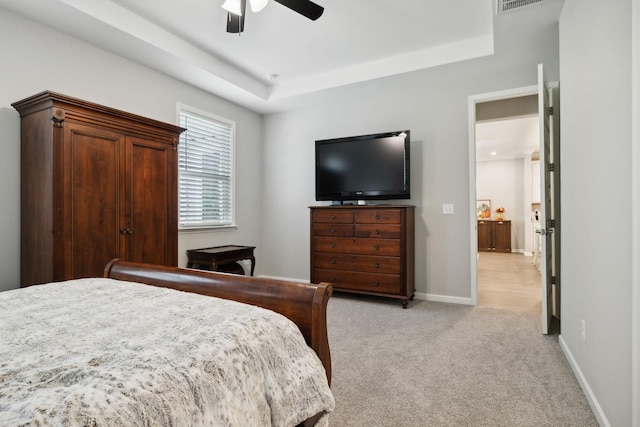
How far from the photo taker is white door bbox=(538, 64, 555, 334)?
274 cm

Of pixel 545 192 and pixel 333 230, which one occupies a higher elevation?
pixel 545 192

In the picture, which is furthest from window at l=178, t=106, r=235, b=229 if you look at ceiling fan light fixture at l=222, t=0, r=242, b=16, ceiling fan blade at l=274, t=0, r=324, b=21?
ceiling fan blade at l=274, t=0, r=324, b=21

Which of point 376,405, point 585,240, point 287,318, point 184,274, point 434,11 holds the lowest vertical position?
point 376,405

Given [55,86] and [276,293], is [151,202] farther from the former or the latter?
[276,293]

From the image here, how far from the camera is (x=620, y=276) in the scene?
1.39 m

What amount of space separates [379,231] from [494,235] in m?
6.26

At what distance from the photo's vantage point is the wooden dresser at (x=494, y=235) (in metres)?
8.52

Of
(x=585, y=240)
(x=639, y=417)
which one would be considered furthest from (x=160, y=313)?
(x=585, y=240)

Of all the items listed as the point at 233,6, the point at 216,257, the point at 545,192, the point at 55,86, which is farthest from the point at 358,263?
the point at 55,86

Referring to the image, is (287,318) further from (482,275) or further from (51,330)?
(482,275)

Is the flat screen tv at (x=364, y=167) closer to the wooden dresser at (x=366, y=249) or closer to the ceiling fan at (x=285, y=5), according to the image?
the wooden dresser at (x=366, y=249)

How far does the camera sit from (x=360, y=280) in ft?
12.4

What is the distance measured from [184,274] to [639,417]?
1.92 meters

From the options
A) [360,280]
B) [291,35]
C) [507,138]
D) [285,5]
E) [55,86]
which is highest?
[291,35]
